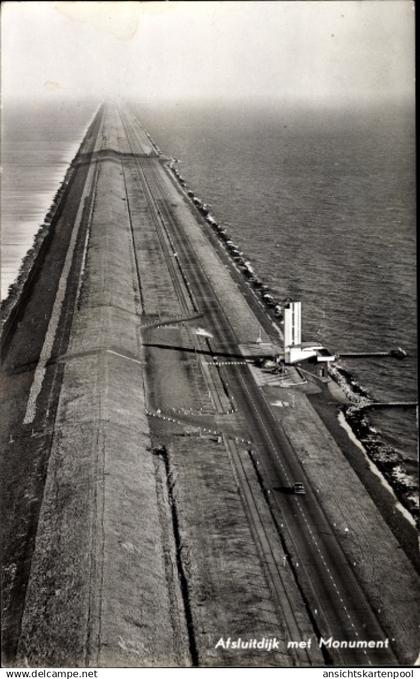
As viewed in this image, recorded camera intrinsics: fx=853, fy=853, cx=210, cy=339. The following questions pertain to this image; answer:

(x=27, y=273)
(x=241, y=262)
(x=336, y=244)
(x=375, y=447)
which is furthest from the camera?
(x=336, y=244)

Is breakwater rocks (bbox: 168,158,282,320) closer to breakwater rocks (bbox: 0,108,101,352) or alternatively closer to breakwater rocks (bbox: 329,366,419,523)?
breakwater rocks (bbox: 329,366,419,523)

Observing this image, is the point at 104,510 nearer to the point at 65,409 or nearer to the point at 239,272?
the point at 65,409

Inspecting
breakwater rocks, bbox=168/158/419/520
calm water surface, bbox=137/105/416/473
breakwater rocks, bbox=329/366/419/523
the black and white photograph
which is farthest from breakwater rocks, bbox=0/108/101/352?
breakwater rocks, bbox=329/366/419/523

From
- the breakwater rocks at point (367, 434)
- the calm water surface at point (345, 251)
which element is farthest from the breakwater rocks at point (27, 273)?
the calm water surface at point (345, 251)

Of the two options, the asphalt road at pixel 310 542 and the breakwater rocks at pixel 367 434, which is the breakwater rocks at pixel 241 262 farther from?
the asphalt road at pixel 310 542

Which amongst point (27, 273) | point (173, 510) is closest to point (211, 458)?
point (173, 510)

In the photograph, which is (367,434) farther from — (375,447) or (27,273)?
(27,273)
